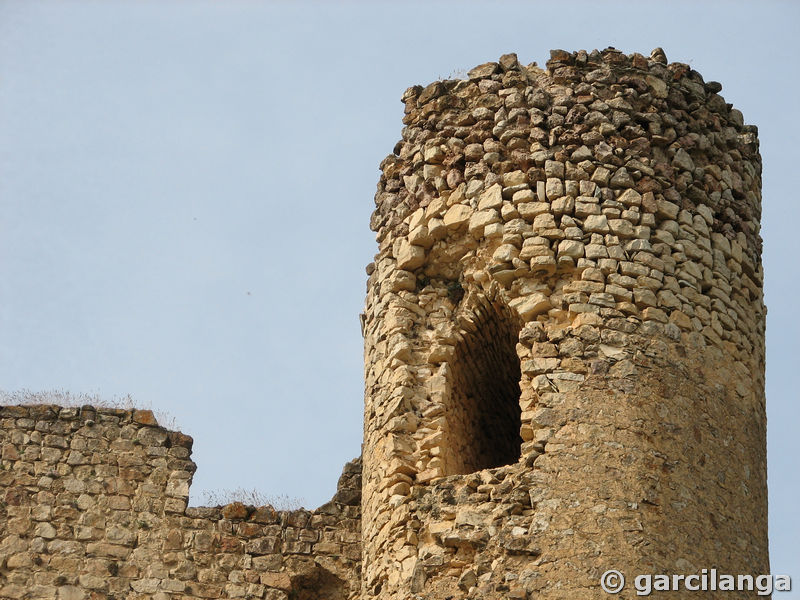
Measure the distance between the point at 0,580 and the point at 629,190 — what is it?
5.81m

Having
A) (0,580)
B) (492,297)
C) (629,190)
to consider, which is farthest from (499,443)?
(0,580)

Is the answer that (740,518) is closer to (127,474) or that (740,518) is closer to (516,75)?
(516,75)

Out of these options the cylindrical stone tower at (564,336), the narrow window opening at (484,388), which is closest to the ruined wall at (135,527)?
the cylindrical stone tower at (564,336)

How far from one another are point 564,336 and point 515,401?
172 cm

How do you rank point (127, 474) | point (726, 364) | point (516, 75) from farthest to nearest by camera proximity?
point (127, 474) → point (516, 75) → point (726, 364)

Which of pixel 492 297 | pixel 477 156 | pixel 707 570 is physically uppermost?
pixel 477 156

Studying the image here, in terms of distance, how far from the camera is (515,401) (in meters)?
13.7

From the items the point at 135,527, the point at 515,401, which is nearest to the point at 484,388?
the point at 515,401

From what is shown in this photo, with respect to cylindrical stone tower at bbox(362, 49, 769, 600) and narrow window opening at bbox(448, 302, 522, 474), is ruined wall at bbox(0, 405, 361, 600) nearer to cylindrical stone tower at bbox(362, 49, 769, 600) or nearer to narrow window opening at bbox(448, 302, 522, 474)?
cylindrical stone tower at bbox(362, 49, 769, 600)

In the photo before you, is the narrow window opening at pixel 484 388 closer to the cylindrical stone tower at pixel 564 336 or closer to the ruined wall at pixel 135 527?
the cylindrical stone tower at pixel 564 336

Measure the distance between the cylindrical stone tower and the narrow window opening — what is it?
23 mm

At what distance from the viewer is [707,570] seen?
11.4m

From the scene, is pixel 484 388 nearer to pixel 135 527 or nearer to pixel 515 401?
pixel 515 401

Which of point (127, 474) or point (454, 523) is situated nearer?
point (454, 523)
